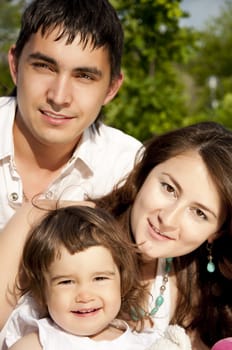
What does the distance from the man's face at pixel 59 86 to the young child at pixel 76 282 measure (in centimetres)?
66

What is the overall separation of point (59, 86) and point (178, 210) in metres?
0.86

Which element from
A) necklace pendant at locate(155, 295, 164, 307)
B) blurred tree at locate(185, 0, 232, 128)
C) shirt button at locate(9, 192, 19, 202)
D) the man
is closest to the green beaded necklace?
necklace pendant at locate(155, 295, 164, 307)

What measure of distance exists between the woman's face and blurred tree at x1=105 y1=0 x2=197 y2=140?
292 centimetres

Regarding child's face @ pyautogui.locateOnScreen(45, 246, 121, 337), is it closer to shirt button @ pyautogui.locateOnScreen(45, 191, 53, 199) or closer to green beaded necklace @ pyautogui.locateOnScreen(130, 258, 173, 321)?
green beaded necklace @ pyautogui.locateOnScreen(130, 258, 173, 321)

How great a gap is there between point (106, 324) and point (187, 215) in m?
0.57

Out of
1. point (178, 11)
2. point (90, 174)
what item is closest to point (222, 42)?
point (178, 11)

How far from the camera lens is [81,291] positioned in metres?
2.53

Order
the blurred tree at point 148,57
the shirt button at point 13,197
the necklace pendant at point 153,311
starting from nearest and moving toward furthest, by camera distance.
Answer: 1. the necklace pendant at point 153,311
2. the shirt button at point 13,197
3. the blurred tree at point 148,57

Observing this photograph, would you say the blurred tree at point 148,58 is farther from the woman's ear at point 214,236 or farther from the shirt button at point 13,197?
the woman's ear at point 214,236

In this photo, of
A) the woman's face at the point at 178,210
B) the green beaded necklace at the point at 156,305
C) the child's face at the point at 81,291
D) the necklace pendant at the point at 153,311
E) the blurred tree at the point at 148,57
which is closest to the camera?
the child's face at the point at 81,291

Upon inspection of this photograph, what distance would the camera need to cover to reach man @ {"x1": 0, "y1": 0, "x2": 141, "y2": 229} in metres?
3.25

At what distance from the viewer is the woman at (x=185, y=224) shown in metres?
2.89

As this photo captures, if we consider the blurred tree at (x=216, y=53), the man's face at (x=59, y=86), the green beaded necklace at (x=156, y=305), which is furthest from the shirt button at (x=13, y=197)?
the blurred tree at (x=216, y=53)

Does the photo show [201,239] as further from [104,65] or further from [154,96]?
[154,96]
